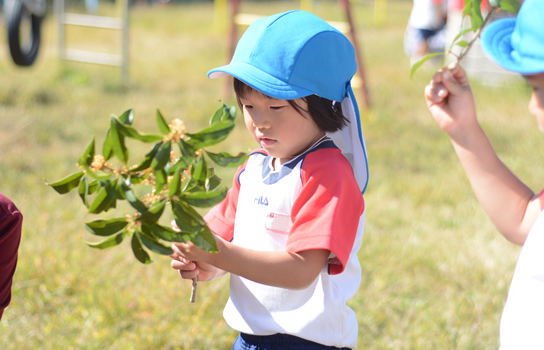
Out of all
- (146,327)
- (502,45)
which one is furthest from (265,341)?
(146,327)

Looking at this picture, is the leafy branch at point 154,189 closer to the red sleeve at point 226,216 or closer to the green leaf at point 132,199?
the green leaf at point 132,199

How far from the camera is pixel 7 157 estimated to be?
3824 mm

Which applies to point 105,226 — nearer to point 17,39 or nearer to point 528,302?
point 528,302

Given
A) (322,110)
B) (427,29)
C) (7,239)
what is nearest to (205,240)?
(322,110)

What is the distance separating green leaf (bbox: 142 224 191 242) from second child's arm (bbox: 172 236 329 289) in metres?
0.09

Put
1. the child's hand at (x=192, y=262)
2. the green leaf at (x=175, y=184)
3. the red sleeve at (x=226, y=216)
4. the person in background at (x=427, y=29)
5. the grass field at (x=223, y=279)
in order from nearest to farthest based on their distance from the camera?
the green leaf at (x=175, y=184) → the child's hand at (x=192, y=262) → the red sleeve at (x=226, y=216) → the grass field at (x=223, y=279) → the person in background at (x=427, y=29)

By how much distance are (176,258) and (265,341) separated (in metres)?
0.31

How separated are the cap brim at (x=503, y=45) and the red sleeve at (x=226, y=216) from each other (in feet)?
2.08

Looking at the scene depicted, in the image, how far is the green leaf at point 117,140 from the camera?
0.94 meters

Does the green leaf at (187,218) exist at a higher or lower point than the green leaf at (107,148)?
lower

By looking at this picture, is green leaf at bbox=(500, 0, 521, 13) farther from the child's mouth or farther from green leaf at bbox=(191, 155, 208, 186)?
green leaf at bbox=(191, 155, 208, 186)

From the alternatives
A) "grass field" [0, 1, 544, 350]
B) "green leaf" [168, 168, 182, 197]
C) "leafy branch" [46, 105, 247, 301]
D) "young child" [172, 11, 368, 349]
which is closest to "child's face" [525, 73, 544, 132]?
"young child" [172, 11, 368, 349]

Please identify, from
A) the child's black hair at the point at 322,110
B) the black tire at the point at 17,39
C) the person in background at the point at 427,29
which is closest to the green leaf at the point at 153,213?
the child's black hair at the point at 322,110

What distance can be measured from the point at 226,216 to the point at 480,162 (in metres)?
0.66
